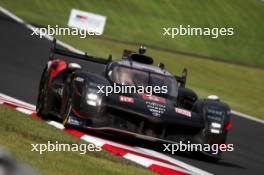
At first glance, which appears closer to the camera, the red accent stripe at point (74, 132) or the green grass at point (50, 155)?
the green grass at point (50, 155)

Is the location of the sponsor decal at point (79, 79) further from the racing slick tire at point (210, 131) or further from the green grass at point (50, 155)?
the racing slick tire at point (210, 131)

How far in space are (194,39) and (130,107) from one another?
19.5 m

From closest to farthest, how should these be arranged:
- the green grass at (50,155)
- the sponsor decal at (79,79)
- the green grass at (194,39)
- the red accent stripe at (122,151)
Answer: the green grass at (50,155) → the red accent stripe at (122,151) → the sponsor decal at (79,79) → the green grass at (194,39)

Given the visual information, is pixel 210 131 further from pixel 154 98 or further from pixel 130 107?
pixel 130 107

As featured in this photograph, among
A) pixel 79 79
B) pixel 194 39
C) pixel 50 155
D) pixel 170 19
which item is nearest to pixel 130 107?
pixel 79 79

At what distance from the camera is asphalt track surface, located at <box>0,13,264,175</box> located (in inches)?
435

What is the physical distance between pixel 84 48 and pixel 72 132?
13.4 m

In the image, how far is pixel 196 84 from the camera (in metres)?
21.5

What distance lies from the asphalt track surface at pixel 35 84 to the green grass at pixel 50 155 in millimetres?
1893

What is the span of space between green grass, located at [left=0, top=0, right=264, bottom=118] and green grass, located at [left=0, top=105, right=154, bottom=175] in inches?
373

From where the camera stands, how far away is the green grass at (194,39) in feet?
72.4

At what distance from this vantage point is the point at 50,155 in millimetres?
7938

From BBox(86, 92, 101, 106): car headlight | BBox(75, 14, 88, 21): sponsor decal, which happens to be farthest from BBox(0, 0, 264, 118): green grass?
BBox(86, 92, 101, 106): car headlight

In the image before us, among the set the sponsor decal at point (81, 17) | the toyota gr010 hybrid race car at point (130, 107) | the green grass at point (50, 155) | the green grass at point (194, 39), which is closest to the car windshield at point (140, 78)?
the toyota gr010 hybrid race car at point (130, 107)
